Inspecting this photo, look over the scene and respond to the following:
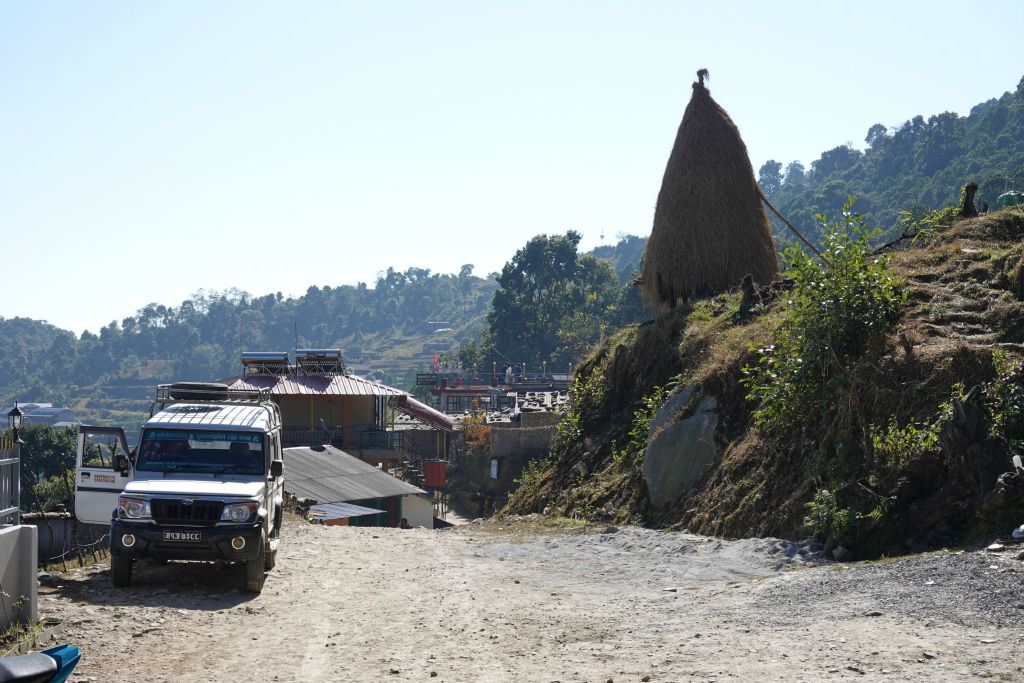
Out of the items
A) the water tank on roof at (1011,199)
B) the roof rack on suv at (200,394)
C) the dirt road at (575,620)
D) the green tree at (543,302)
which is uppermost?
the green tree at (543,302)

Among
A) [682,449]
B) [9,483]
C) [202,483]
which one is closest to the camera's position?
[9,483]

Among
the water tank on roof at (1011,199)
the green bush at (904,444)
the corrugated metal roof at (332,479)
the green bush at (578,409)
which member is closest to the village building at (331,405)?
the corrugated metal roof at (332,479)

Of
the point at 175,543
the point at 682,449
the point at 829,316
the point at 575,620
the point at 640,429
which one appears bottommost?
the point at 575,620

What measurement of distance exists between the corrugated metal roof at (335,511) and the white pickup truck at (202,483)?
1031cm

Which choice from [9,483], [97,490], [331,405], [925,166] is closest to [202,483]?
[9,483]

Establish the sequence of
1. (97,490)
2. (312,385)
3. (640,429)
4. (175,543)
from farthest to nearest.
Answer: (312,385), (640,429), (97,490), (175,543)

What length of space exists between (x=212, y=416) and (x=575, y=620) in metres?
5.71

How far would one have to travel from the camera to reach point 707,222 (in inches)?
965

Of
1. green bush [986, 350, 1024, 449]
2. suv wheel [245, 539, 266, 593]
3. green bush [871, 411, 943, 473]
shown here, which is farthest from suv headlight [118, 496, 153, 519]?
green bush [986, 350, 1024, 449]

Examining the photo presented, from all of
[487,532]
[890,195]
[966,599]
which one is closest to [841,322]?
[966,599]

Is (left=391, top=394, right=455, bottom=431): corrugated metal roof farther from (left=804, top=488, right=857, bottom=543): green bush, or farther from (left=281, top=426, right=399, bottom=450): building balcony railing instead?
(left=804, top=488, right=857, bottom=543): green bush

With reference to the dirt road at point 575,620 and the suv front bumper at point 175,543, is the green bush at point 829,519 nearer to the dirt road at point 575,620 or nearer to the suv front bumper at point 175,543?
the dirt road at point 575,620

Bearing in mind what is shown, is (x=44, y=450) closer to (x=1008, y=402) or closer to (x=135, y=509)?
(x=135, y=509)

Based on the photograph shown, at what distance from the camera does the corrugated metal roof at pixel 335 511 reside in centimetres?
2535
